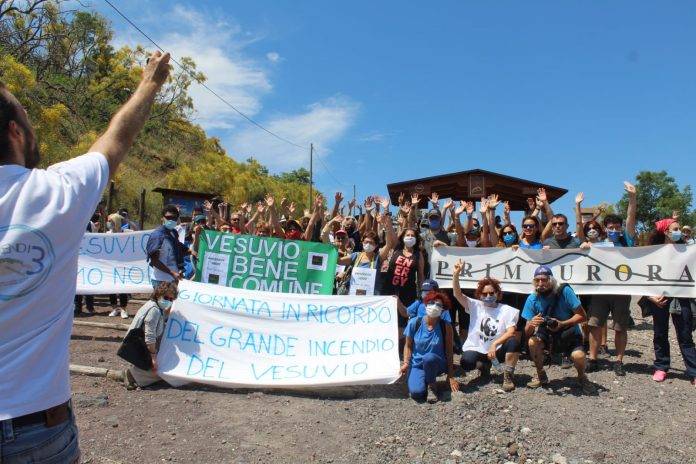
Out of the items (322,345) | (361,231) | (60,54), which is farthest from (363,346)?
(60,54)

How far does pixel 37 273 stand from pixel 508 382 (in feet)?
17.5

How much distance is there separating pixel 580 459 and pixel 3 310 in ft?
14.3

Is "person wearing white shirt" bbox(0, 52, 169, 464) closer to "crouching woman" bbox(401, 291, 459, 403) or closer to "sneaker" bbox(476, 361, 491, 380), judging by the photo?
"crouching woman" bbox(401, 291, 459, 403)

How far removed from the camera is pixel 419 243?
744 cm

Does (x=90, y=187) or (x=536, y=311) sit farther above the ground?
(x=90, y=187)

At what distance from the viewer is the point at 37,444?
1.44 metres

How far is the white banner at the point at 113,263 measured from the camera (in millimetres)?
9008

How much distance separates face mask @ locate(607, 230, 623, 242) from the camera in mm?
7051

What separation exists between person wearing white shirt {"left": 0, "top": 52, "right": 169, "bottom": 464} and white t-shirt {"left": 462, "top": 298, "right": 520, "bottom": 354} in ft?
17.4

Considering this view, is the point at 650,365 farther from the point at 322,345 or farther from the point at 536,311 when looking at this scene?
the point at 322,345

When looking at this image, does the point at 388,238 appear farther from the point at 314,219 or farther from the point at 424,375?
the point at 424,375

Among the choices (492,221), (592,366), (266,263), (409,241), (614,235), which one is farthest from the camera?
(492,221)

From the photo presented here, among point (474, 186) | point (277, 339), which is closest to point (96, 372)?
point (277, 339)

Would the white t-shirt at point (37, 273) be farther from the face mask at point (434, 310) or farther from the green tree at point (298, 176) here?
the green tree at point (298, 176)
